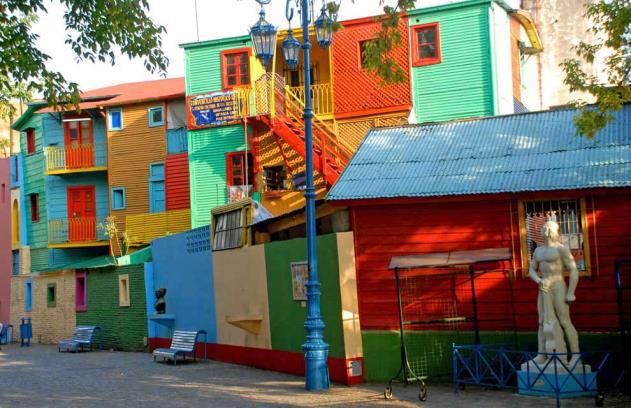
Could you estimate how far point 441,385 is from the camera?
15680 millimetres

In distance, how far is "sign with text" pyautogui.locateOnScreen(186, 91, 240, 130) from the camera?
29.5 metres

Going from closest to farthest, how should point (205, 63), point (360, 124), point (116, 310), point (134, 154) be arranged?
point (360, 124)
point (116, 310)
point (205, 63)
point (134, 154)

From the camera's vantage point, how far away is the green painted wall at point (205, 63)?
29.8 meters

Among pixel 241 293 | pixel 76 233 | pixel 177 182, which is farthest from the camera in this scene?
pixel 76 233

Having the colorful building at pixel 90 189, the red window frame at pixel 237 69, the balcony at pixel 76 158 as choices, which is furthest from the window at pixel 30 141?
the red window frame at pixel 237 69

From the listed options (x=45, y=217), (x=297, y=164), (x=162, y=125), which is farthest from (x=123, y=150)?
(x=297, y=164)

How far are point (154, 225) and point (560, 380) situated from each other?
2220 centimetres

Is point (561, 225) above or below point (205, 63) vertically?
below

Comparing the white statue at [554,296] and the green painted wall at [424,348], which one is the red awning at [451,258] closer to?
the white statue at [554,296]

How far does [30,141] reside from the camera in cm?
3872

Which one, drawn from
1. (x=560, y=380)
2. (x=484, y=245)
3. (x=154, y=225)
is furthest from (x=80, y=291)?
(x=560, y=380)

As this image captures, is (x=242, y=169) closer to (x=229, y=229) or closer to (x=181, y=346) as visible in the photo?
(x=229, y=229)

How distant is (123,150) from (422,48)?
13431 millimetres

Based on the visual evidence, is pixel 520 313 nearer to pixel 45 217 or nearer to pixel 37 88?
pixel 37 88
